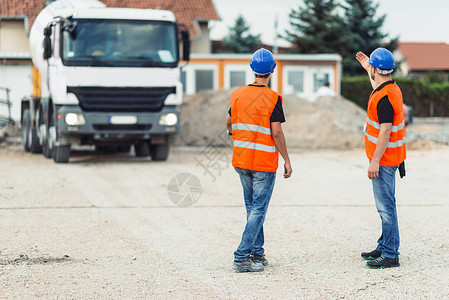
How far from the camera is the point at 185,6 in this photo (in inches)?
1592

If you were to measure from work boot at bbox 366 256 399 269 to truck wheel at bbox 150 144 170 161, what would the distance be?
10602 mm

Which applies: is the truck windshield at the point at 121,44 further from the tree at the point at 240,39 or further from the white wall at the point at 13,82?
the tree at the point at 240,39

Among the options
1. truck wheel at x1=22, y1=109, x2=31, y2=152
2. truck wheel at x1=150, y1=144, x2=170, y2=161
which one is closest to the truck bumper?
truck wheel at x1=150, y1=144, x2=170, y2=161

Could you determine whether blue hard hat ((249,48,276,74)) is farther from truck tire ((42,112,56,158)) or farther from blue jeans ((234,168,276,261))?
truck tire ((42,112,56,158))

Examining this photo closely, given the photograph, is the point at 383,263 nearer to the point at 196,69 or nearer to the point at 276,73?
the point at 196,69

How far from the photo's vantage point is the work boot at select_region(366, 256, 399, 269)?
6.08 metres

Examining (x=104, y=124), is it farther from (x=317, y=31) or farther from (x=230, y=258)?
(x=317, y=31)

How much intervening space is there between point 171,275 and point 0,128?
19134 millimetres

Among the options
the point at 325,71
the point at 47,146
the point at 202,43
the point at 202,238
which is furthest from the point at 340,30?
the point at 202,238

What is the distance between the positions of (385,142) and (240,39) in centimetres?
5115

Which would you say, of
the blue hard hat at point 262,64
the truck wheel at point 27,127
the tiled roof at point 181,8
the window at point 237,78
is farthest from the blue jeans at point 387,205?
the tiled roof at point 181,8

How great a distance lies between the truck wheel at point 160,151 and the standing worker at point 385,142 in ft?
34.6

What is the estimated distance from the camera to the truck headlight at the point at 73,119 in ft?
48.0

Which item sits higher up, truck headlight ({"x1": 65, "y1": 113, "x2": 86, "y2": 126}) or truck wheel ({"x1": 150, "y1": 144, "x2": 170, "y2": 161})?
truck headlight ({"x1": 65, "y1": 113, "x2": 86, "y2": 126})
